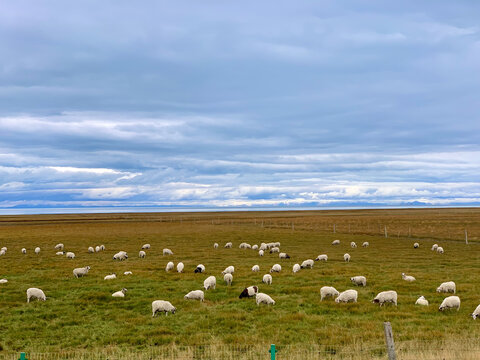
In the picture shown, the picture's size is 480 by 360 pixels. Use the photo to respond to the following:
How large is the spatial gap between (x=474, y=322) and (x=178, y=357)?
1093 cm

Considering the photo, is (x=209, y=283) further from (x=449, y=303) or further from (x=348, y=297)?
(x=449, y=303)

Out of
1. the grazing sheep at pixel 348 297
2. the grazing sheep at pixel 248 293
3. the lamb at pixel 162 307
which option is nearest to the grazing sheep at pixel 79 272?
the lamb at pixel 162 307

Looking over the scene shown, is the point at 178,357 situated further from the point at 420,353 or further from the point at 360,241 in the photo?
the point at 360,241

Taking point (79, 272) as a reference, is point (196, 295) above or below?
below

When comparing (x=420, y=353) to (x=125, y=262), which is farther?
(x=125, y=262)

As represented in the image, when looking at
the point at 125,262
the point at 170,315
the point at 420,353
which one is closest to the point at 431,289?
the point at 420,353

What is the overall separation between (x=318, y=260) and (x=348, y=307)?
15.7 metres

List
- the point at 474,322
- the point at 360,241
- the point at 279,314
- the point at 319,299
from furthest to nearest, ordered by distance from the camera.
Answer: the point at 360,241 < the point at 319,299 < the point at 279,314 < the point at 474,322

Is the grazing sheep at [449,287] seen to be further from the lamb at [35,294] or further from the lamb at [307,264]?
the lamb at [35,294]

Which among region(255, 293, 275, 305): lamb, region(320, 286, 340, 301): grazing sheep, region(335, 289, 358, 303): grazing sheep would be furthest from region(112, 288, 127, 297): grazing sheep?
region(335, 289, 358, 303): grazing sheep

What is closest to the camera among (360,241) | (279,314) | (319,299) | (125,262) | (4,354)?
(4,354)

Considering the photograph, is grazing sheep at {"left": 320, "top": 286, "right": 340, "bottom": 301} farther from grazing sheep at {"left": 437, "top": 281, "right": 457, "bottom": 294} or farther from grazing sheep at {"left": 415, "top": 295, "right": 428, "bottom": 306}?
grazing sheep at {"left": 437, "top": 281, "right": 457, "bottom": 294}

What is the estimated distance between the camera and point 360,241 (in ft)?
159

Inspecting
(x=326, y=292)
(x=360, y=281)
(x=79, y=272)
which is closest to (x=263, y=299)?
(x=326, y=292)
